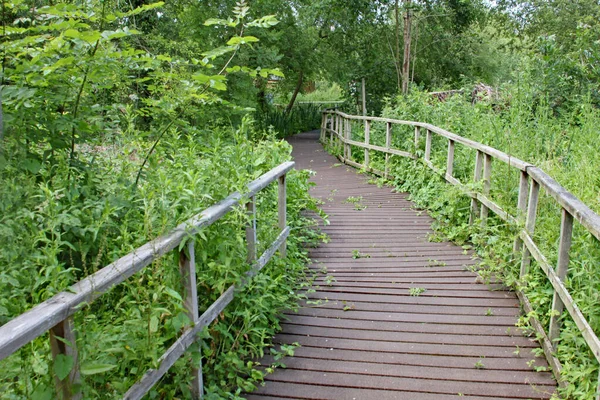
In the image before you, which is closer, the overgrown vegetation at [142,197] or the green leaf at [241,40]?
the overgrown vegetation at [142,197]

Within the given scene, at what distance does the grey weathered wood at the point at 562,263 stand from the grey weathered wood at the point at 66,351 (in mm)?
2952

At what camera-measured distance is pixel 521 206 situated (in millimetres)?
4699

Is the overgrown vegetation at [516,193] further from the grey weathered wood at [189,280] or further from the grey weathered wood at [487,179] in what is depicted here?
the grey weathered wood at [189,280]

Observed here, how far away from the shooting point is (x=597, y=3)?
69.3 feet

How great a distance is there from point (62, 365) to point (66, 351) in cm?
9

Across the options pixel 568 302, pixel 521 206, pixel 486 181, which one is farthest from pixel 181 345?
pixel 486 181

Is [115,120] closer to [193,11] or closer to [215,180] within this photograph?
[215,180]

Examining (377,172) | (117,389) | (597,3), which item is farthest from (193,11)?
(597,3)

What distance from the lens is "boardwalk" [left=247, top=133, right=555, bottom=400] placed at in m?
3.42

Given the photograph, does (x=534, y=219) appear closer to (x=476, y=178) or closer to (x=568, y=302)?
(x=568, y=302)

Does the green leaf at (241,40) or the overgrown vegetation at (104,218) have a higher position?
the green leaf at (241,40)

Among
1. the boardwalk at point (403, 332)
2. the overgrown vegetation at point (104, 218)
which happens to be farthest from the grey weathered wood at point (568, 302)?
the overgrown vegetation at point (104, 218)

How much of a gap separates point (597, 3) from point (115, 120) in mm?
22942

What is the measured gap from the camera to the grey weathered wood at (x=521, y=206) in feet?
15.1
